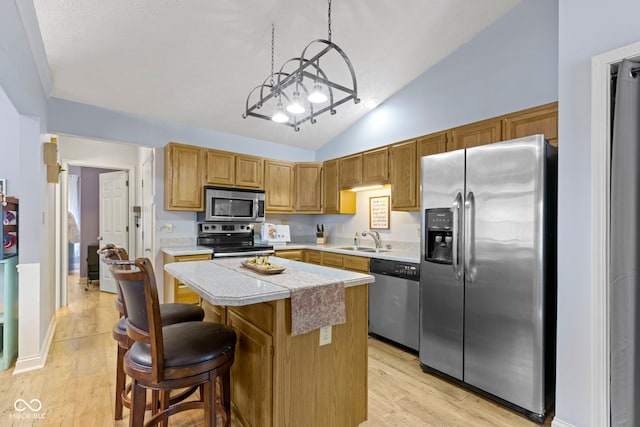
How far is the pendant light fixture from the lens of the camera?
1.87 m

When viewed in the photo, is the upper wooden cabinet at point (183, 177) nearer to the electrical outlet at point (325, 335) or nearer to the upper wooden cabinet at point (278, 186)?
the upper wooden cabinet at point (278, 186)

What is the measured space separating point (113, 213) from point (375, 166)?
15.3 ft

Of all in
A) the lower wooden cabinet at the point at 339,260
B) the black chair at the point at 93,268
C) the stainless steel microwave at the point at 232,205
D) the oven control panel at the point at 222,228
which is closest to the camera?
the lower wooden cabinet at the point at 339,260

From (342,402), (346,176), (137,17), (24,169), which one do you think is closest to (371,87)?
(346,176)

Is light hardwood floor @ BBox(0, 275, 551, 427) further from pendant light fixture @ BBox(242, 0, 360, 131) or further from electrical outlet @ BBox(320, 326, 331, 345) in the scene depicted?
pendant light fixture @ BBox(242, 0, 360, 131)

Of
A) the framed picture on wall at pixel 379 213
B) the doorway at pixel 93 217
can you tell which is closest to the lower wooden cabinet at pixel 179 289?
the framed picture on wall at pixel 379 213

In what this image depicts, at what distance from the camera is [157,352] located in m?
1.27

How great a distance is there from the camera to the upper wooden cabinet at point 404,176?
10.8 feet

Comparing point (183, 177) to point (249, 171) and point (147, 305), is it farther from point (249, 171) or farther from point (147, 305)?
point (147, 305)

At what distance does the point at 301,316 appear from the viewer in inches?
59.3

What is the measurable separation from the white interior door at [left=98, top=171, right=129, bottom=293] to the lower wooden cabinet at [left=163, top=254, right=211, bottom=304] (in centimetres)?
220

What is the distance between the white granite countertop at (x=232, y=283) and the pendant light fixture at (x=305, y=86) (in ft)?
3.46

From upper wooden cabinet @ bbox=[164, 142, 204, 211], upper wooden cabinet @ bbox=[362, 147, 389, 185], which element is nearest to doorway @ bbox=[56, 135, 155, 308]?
upper wooden cabinet @ bbox=[164, 142, 204, 211]

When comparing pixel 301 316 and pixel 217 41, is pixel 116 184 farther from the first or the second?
pixel 301 316
